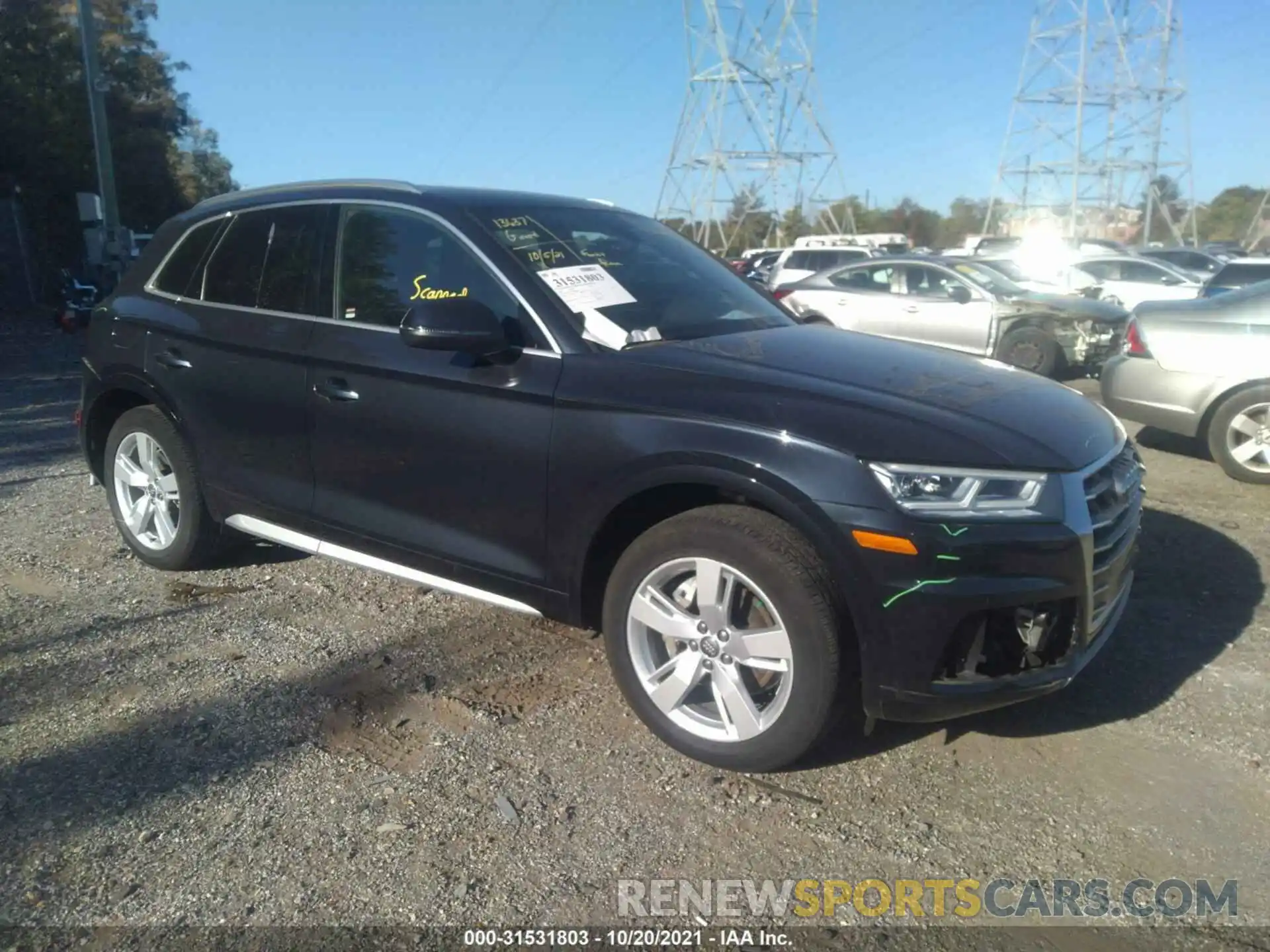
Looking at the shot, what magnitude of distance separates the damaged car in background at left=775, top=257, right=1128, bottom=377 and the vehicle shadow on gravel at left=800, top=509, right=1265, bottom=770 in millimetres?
5779

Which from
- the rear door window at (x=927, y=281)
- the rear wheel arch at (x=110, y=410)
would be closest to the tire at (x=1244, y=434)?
the rear door window at (x=927, y=281)

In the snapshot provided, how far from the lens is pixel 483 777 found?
10.7ft

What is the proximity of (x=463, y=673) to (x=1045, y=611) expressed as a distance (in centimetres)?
209

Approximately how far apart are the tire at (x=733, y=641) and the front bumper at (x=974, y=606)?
142 millimetres

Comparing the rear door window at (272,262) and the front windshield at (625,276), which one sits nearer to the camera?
the front windshield at (625,276)

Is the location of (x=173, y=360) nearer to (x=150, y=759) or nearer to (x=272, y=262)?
(x=272, y=262)

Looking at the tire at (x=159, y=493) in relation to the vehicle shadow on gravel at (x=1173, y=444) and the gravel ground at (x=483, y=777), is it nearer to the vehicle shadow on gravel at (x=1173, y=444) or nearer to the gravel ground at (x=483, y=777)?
the gravel ground at (x=483, y=777)

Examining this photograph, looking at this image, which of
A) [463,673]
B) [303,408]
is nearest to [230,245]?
[303,408]

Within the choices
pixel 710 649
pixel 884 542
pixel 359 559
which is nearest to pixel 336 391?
pixel 359 559

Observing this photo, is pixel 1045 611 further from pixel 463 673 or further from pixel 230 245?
pixel 230 245

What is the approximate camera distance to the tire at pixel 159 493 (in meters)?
4.74

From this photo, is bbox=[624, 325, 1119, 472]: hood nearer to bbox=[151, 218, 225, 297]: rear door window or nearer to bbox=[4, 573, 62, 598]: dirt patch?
bbox=[151, 218, 225, 297]: rear door window

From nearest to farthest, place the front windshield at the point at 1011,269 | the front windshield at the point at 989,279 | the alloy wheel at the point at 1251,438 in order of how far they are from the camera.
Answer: the alloy wheel at the point at 1251,438, the front windshield at the point at 989,279, the front windshield at the point at 1011,269

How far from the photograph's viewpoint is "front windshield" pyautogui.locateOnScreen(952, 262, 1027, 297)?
11.6m
